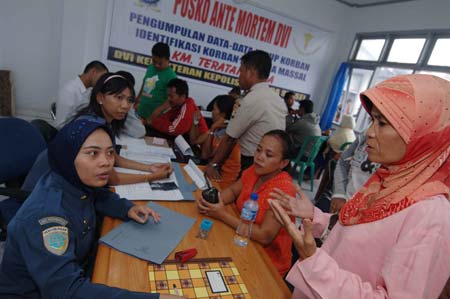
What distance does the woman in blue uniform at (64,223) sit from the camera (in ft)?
2.62

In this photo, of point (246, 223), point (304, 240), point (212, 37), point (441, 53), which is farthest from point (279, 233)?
point (441, 53)

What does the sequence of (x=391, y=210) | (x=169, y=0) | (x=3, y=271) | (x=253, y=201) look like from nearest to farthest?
(x=391, y=210) → (x=3, y=271) → (x=253, y=201) → (x=169, y=0)

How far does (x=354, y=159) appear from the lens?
187 cm

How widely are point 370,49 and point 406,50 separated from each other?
0.75m

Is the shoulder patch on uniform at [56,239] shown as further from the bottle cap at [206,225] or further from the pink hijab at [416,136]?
the pink hijab at [416,136]

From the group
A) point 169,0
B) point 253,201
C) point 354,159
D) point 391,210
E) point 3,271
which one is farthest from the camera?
point 169,0

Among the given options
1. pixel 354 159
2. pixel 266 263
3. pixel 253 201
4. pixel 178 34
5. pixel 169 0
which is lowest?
pixel 266 263

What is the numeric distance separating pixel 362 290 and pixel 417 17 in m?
5.15

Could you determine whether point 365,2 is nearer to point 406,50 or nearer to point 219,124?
point 406,50

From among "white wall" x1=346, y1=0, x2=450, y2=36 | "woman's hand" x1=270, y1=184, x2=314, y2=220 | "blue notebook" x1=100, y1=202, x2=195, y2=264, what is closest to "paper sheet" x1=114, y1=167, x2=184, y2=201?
"blue notebook" x1=100, y1=202, x2=195, y2=264

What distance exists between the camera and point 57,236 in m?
0.84

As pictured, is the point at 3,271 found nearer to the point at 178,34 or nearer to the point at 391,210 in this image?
the point at 391,210

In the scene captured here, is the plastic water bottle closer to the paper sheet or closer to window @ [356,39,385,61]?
the paper sheet

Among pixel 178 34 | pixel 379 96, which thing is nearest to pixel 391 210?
pixel 379 96
